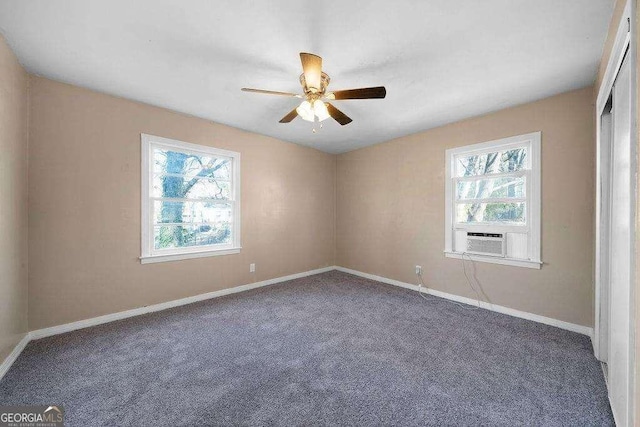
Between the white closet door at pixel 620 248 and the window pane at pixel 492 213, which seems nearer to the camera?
the white closet door at pixel 620 248

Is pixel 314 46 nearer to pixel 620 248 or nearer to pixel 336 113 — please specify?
pixel 336 113

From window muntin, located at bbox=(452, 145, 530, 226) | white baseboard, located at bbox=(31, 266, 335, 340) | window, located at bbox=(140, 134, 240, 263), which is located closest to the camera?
white baseboard, located at bbox=(31, 266, 335, 340)

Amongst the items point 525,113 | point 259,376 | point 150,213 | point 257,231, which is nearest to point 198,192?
point 150,213


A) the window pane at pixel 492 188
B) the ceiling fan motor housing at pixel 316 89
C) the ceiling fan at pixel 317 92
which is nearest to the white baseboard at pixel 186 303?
the window pane at pixel 492 188

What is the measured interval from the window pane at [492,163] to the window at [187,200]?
3255 mm

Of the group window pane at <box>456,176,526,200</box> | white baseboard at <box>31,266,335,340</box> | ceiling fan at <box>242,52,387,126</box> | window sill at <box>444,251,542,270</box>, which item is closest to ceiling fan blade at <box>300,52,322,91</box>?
ceiling fan at <box>242,52,387,126</box>

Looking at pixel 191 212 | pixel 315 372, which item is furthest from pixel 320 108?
pixel 191 212

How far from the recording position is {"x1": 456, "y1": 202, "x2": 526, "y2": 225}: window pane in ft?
9.70

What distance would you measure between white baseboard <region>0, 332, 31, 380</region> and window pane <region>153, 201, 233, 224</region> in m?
1.48

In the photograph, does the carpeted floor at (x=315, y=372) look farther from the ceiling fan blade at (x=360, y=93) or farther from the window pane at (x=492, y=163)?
the ceiling fan blade at (x=360, y=93)

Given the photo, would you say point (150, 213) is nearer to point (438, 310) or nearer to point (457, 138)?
point (438, 310)

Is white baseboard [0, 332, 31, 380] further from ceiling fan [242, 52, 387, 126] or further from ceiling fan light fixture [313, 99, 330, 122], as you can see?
ceiling fan light fixture [313, 99, 330, 122]

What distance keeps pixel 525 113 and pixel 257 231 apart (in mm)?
3873

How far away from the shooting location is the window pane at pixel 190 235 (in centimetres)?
321
